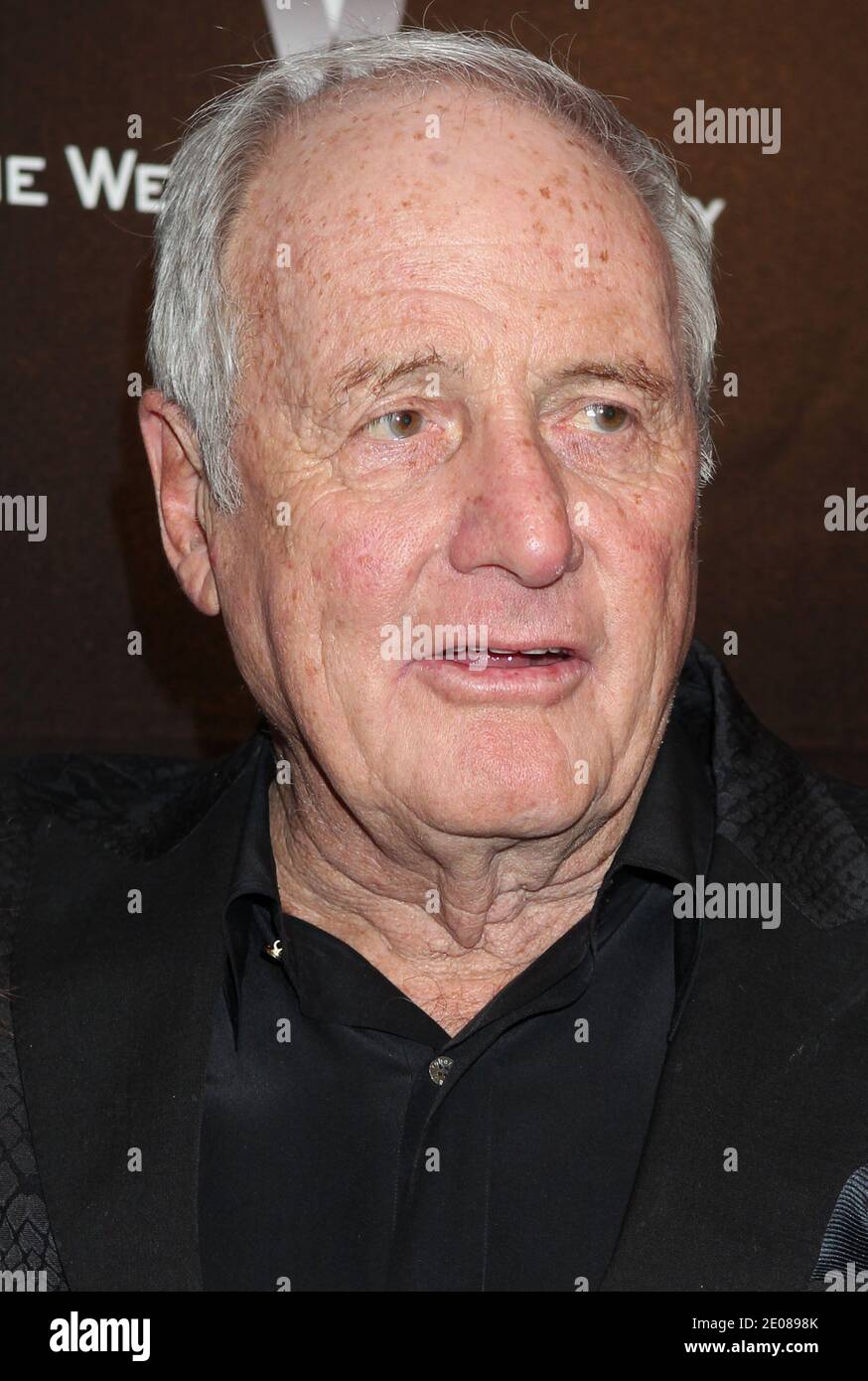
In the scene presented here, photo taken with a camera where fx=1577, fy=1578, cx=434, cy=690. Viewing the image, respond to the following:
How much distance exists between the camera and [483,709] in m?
1.33

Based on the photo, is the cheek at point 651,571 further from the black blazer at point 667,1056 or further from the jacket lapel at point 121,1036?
the jacket lapel at point 121,1036

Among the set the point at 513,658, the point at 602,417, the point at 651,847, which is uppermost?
the point at 602,417

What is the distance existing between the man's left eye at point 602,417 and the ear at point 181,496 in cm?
42

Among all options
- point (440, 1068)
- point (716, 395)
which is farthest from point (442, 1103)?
point (716, 395)

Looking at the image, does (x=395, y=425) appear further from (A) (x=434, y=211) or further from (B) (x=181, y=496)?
(B) (x=181, y=496)

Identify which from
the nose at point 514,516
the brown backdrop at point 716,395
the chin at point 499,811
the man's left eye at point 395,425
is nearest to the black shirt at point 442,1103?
the chin at point 499,811

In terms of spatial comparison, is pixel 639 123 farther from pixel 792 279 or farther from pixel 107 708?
pixel 107 708

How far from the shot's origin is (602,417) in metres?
1.41

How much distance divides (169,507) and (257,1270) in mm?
766

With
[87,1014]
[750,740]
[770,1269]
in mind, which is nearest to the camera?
[770,1269]

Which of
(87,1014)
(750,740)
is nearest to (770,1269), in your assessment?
(750,740)

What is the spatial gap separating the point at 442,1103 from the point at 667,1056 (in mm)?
198

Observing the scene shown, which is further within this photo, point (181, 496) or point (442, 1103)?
point (181, 496)
